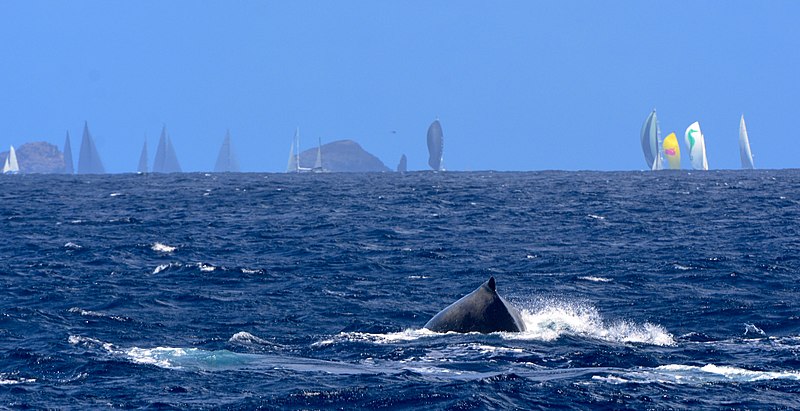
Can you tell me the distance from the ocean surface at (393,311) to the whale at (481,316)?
0.39 m

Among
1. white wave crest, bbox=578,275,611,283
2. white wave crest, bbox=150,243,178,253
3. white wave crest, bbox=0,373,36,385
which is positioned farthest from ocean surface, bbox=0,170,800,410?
white wave crest, bbox=578,275,611,283

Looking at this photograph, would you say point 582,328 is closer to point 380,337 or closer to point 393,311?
point 380,337

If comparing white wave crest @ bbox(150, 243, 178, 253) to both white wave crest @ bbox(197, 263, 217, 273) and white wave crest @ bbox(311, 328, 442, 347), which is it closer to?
white wave crest @ bbox(197, 263, 217, 273)

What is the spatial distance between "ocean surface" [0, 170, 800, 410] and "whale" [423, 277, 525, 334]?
39 cm

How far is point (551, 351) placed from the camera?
24.3 meters

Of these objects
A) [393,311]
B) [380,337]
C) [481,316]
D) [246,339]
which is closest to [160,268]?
[393,311]

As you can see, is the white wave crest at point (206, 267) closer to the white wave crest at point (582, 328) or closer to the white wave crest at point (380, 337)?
the white wave crest at point (582, 328)

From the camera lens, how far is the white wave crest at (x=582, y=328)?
86.1 feet

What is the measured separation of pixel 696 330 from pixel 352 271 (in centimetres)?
1426

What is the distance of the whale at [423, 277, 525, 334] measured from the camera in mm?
26016

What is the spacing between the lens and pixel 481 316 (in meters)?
26.1

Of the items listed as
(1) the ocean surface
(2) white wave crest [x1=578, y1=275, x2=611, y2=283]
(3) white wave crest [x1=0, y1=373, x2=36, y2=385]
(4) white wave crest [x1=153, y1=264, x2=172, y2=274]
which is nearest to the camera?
(1) the ocean surface

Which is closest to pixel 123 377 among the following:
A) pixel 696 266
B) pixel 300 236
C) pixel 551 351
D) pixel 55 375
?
pixel 55 375

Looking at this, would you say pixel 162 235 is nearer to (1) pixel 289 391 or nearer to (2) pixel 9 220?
(2) pixel 9 220
